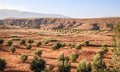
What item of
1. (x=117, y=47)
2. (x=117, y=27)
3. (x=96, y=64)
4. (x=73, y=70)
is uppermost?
(x=117, y=27)

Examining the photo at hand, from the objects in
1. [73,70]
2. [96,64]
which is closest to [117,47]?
[96,64]

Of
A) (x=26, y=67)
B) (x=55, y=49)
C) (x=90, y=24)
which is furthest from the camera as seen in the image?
(x=90, y=24)

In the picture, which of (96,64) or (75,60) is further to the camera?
(75,60)

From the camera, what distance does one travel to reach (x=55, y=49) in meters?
47.8

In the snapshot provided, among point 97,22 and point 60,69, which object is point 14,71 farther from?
point 97,22

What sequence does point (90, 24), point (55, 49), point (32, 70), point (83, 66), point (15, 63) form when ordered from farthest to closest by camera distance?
point (90, 24)
point (55, 49)
point (15, 63)
point (32, 70)
point (83, 66)

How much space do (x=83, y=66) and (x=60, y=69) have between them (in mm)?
2773

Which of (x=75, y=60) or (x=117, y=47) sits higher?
(x=117, y=47)

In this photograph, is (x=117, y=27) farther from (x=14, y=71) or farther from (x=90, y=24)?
(x=90, y=24)

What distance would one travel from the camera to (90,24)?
174 meters

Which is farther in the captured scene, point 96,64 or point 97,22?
point 97,22

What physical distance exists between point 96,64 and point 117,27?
7543mm

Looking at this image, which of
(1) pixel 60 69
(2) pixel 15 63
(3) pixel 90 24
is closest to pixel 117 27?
(1) pixel 60 69

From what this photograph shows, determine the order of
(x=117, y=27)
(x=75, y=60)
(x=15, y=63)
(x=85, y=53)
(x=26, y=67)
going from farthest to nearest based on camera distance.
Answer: (x=85, y=53) → (x=75, y=60) → (x=15, y=63) → (x=26, y=67) → (x=117, y=27)
